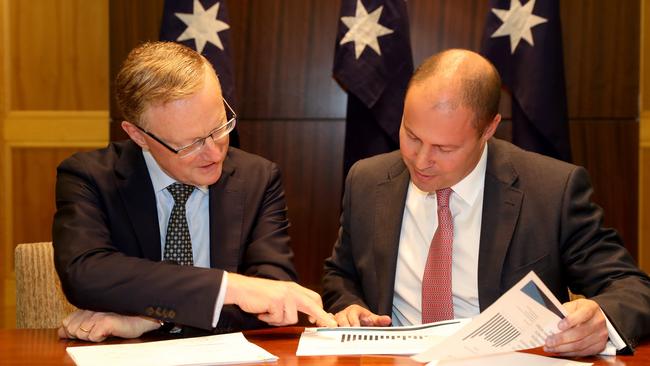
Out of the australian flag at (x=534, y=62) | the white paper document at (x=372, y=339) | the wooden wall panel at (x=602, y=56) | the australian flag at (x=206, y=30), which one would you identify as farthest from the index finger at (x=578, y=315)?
the wooden wall panel at (x=602, y=56)

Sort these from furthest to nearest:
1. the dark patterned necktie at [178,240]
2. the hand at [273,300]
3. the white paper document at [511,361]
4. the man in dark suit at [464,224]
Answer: the dark patterned necktie at [178,240] < the man in dark suit at [464,224] < the hand at [273,300] < the white paper document at [511,361]

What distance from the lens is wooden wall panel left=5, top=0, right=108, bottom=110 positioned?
5.36 m

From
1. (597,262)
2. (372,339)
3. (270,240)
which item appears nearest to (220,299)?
(372,339)

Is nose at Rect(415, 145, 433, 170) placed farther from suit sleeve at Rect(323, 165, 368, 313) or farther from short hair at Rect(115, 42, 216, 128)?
short hair at Rect(115, 42, 216, 128)

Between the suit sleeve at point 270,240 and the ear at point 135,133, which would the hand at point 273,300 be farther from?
the ear at point 135,133

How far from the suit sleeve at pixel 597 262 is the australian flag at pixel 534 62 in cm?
188

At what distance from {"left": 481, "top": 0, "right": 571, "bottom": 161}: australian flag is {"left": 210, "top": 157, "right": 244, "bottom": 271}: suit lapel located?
2.15m

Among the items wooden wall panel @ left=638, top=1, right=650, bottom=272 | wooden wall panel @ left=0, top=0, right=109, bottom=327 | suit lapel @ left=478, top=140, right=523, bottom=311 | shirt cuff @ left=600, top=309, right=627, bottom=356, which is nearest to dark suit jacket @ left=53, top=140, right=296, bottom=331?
suit lapel @ left=478, top=140, right=523, bottom=311

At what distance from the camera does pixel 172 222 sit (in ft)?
8.34

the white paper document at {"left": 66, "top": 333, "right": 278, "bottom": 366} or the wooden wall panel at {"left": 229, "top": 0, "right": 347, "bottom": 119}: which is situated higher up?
the wooden wall panel at {"left": 229, "top": 0, "right": 347, "bottom": 119}

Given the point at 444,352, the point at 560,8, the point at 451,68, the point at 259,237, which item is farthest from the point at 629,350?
the point at 560,8

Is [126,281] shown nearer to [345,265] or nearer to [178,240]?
[178,240]

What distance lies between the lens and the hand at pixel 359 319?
2221mm

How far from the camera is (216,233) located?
2.56 metres
